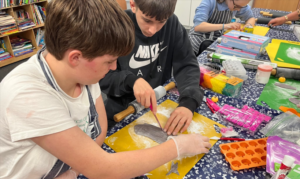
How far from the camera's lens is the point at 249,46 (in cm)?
142

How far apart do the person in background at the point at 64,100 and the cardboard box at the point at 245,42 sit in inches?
41.9

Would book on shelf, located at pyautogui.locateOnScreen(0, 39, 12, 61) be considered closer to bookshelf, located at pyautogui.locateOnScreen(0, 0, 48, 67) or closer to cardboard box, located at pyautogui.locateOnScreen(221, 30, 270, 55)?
bookshelf, located at pyautogui.locateOnScreen(0, 0, 48, 67)

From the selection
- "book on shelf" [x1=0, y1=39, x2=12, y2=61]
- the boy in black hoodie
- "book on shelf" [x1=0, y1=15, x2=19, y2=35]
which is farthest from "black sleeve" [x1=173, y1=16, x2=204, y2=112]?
"book on shelf" [x1=0, y1=39, x2=12, y2=61]

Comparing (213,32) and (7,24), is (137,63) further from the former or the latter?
(7,24)

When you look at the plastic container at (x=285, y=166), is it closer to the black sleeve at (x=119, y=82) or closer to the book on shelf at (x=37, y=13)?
the black sleeve at (x=119, y=82)

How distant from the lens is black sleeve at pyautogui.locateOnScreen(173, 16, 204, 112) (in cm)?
96

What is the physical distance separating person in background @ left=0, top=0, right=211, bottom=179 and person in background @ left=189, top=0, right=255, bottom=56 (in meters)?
1.55

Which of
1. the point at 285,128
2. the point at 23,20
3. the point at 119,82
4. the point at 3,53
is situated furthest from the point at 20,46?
the point at 285,128

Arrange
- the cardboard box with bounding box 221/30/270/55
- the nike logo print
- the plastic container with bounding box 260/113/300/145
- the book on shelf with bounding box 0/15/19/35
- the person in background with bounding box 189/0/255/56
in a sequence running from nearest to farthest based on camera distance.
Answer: the plastic container with bounding box 260/113/300/145, the nike logo print, the cardboard box with bounding box 221/30/270/55, the person in background with bounding box 189/0/255/56, the book on shelf with bounding box 0/15/19/35

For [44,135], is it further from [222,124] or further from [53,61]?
[222,124]

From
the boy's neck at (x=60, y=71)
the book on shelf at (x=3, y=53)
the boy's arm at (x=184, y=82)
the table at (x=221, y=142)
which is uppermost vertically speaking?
the boy's neck at (x=60, y=71)

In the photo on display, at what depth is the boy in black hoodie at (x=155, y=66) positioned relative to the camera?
2.92 feet

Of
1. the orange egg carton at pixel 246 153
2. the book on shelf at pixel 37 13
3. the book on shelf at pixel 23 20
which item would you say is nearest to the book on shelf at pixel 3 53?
the book on shelf at pixel 23 20

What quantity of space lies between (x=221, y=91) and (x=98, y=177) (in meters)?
0.75
